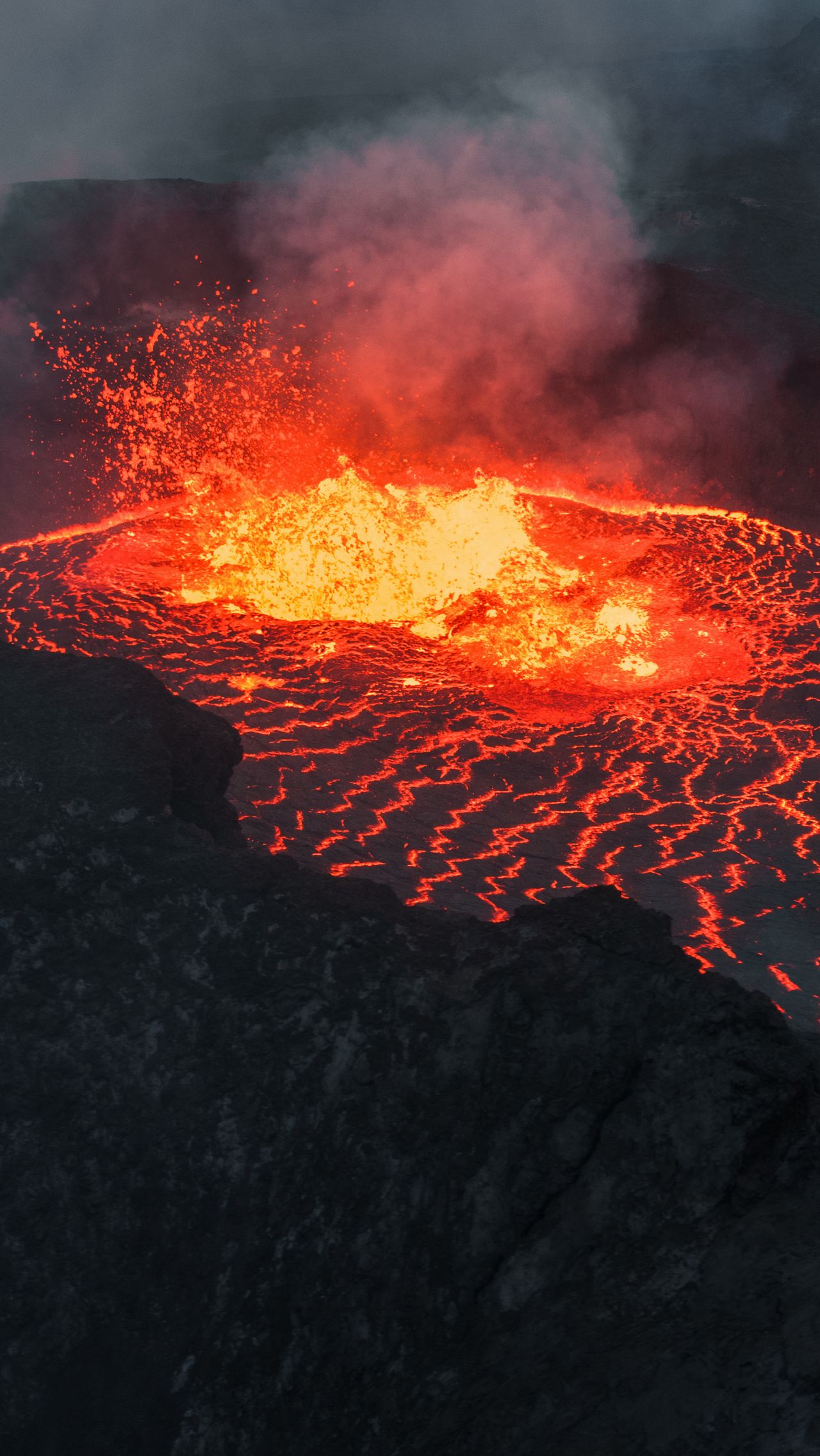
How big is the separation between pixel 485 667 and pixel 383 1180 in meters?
5.95

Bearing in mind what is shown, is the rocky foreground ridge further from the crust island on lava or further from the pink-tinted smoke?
the pink-tinted smoke

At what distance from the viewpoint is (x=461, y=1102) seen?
2.36 metres

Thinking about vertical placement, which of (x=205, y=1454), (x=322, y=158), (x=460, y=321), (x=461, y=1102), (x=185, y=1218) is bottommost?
(x=205, y=1454)

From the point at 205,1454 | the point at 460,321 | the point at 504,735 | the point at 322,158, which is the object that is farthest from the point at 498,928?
the point at 322,158

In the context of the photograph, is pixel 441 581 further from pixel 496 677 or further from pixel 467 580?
pixel 496 677

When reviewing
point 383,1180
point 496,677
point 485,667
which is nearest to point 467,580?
point 485,667

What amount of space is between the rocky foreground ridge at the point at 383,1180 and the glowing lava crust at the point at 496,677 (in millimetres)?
2415

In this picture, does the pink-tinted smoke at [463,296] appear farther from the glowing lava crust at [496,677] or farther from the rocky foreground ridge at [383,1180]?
the rocky foreground ridge at [383,1180]

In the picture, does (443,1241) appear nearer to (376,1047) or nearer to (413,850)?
(376,1047)

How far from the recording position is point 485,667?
8.10 m

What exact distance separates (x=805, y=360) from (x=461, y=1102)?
Result: 12276mm

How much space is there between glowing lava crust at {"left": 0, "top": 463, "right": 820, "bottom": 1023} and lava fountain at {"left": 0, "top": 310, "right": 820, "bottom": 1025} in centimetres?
2

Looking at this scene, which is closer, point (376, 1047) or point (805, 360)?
point (376, 1047)

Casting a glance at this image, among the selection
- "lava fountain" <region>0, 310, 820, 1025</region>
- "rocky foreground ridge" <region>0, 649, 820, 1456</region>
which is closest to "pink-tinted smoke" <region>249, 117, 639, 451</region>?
"lava fountain" <region>0, 310, 820, 1025</region>
